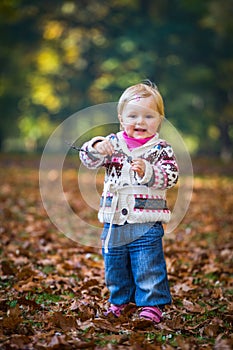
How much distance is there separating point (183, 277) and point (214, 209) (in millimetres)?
4692

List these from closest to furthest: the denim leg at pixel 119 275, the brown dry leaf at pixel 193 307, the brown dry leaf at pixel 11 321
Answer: the brown dry leaf at pixel 11 321
the denim leg at pixel 119 275
the brown dry leaf at pixel 193 307

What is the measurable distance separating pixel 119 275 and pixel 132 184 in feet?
1.87

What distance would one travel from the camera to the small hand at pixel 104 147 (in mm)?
3221

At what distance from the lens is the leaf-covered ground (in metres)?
2.93

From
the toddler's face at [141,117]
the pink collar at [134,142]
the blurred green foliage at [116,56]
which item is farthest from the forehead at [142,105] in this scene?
the blurred green foliage at [116,56]

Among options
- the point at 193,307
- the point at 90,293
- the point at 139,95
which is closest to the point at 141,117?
the point at 139,95

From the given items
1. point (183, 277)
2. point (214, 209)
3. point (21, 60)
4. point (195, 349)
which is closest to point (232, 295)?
point (183, 277)

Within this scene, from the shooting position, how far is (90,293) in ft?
13.3

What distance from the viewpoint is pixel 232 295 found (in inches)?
163

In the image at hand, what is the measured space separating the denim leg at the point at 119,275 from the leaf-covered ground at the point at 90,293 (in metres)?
0.13

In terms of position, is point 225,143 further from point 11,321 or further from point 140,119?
point 11,321

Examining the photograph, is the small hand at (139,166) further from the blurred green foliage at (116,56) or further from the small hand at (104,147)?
the blurred green foliage at (116,56)

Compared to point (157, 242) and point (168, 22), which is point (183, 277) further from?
point (168, 22)

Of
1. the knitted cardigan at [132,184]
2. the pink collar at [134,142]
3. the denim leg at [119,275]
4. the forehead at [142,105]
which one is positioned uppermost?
the forehead at [142,105]
